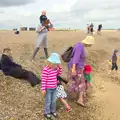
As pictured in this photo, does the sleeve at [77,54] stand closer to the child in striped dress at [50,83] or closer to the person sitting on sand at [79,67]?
the person sitting on sand at [79,67]

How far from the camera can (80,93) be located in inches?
336

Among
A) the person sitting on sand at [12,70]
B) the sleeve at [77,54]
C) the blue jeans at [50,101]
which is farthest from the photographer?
the person sitting on sand at [12,70]

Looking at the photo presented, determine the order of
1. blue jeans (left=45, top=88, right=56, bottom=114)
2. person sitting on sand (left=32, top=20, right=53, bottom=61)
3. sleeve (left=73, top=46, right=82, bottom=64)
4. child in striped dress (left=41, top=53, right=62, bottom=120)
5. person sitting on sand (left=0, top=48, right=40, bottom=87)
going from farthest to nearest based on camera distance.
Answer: person sitting on sand (left=32, top=20, right=53, bottom=61)
person sitting on sand (left=0, top=48, right=40, bottom=87)
sleeve (left=73, top=46, right=82, bottom=64)
blue jeans (left=45, top=88, right=56, bottom=114)
child in striped dress (left=41, top=53, right=62, bottom=120)

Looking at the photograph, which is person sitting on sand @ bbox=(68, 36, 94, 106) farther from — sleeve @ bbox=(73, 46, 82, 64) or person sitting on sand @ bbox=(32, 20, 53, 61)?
person sitting on sand @ bbox=(32, 20, 53, 61)

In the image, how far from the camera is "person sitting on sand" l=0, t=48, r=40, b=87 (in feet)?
29.5

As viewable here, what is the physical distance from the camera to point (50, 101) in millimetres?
7383

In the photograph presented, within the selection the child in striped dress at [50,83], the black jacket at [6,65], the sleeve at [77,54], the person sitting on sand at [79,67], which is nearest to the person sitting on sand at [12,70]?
the black jacket at [6,65]

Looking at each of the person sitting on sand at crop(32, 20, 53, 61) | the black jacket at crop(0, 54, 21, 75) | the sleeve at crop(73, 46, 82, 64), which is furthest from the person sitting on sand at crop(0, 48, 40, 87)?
the person sitting on sand at crop(32, 20, 53, 61)

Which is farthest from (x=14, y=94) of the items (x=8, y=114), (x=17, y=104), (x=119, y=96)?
(x=119, y=96)

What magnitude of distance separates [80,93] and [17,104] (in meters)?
1.71

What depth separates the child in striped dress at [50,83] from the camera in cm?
720

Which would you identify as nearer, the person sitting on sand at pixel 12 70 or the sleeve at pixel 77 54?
the sleeve at pixel 77 54

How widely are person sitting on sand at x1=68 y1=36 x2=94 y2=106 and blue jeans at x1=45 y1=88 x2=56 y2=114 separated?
90 centimetres

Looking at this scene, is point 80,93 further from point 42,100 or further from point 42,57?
point 42,57
